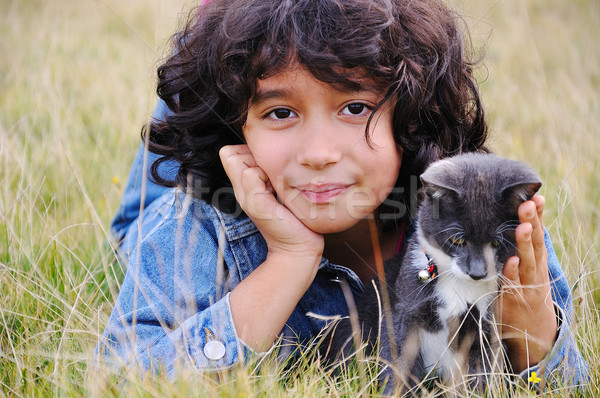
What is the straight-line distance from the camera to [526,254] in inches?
85.0

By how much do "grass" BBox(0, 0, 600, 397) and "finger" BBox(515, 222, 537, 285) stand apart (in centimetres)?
47

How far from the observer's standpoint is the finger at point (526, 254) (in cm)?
209

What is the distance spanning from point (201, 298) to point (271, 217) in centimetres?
44

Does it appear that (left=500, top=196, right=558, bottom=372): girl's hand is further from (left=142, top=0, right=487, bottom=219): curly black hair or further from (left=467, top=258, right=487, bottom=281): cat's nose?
(left=142, top=0, right=487, bottom=219): curly black hair

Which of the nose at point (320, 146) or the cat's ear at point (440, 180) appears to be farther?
the nose at point (320, 146)

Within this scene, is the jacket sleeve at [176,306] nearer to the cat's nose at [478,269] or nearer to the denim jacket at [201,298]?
the denim jacket at [201,298]

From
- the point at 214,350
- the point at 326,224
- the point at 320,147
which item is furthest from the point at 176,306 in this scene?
the point at 320,147

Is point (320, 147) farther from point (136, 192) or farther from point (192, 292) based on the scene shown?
point (136, 192)

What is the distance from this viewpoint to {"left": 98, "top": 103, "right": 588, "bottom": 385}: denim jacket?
2.29 metres

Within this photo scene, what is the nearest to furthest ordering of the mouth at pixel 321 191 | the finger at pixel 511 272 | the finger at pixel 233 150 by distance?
the finger at pixel 511 272 → the mouth at pixel 321 191 → the finger at pixel 233 150

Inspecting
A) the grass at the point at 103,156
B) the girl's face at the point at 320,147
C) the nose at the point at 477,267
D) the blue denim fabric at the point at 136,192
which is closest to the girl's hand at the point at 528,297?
the nose at the point at 477,267

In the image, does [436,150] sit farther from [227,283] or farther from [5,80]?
[5,80]

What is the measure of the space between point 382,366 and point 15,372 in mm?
1381

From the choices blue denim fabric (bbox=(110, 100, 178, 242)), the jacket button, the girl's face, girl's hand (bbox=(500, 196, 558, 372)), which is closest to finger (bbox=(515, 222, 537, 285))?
girl's hand (bbox=(500, 196, 558, 372))
